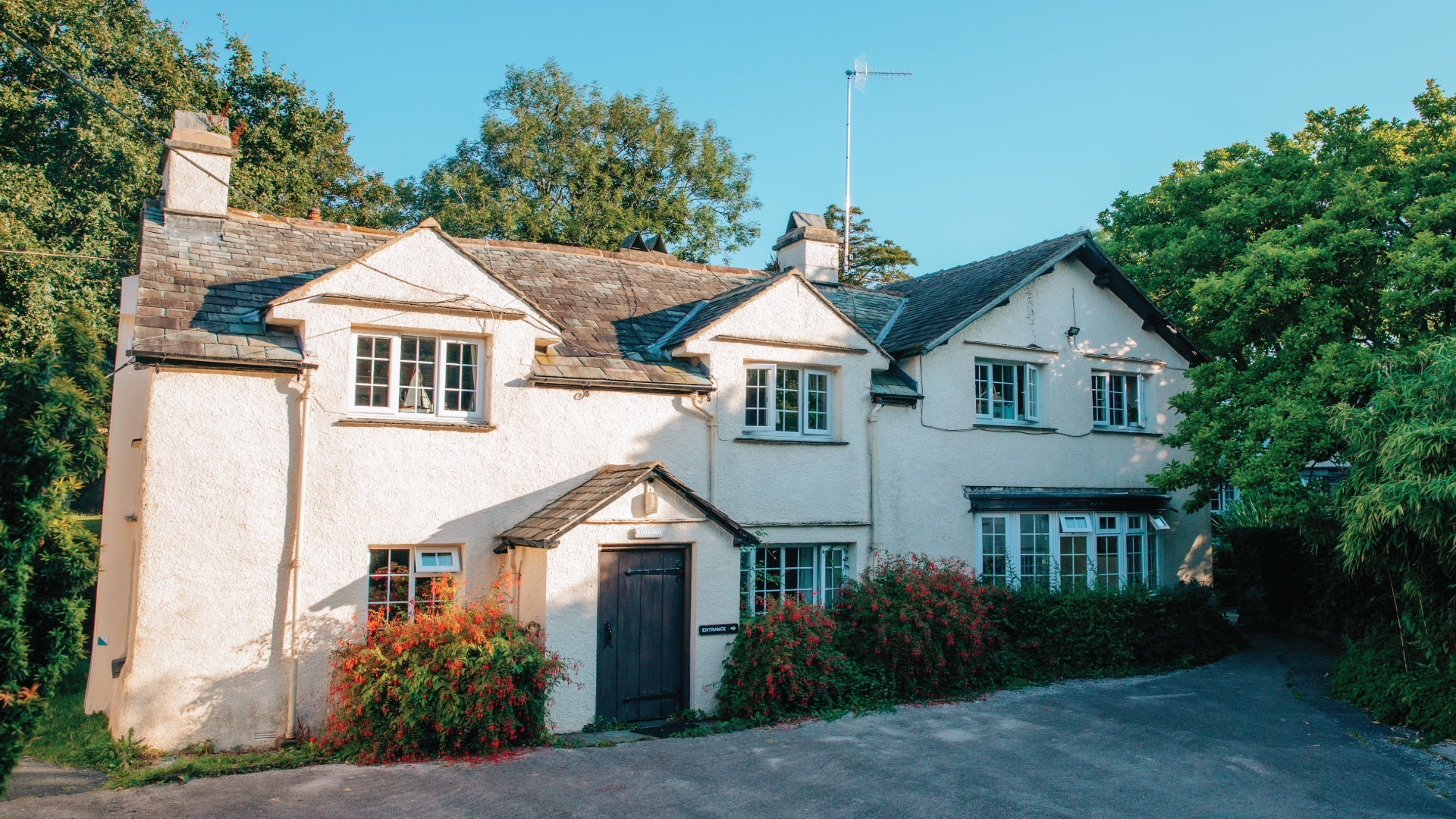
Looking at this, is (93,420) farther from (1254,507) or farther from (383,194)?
(383,194)

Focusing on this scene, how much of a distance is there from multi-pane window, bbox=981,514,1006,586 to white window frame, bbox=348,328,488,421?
30.9 ft

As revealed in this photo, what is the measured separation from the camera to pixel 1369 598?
13281mm

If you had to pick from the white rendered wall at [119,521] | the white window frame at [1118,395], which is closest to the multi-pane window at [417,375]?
the white rendered wall at [119,521]

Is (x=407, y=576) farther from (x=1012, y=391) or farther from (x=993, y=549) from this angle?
(x=1012, y=391)

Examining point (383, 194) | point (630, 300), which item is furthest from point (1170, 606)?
point (383, 194)

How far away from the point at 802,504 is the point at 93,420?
9.58 m

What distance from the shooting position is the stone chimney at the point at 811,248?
1895cm

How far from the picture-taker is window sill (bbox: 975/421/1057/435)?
16.5 m

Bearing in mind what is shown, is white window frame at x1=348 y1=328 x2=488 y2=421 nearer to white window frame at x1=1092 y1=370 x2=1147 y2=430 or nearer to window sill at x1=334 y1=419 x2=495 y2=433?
window sill at x1=334 y1=419 x2=495 y2=433

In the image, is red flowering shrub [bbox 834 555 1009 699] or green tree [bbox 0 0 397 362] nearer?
red flowering shrub [bbox 834 555 1009 699]

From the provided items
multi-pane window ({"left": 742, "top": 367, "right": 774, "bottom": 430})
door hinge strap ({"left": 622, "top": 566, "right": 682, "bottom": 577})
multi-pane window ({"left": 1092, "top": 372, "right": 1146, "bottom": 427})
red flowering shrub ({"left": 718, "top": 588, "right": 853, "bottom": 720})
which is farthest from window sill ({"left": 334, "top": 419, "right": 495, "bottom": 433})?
multi-pane window ({"left": 1092, "top": 372, "right": 1146, "bottom": 427})

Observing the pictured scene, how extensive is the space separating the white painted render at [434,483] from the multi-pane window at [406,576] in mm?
217

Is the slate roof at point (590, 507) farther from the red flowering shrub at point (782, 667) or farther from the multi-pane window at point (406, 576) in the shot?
the red flowering shrub at point (782, 667)

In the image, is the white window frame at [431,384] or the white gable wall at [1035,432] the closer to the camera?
the white window frame at [431,384]
